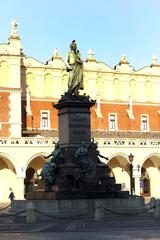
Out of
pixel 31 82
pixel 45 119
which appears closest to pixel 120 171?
pixel 45 119

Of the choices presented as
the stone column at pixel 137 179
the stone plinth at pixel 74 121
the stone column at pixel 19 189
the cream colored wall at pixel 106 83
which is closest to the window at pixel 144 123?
the cream colored wall at pixel 106 83

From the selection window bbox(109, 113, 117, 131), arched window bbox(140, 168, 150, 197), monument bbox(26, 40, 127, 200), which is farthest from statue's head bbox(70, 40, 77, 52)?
window bbox(109, 113, 117, 131)

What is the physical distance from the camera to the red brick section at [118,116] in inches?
2267

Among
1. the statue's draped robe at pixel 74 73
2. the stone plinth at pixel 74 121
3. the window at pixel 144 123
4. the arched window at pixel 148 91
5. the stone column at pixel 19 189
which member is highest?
the arched window at pixel 148 91

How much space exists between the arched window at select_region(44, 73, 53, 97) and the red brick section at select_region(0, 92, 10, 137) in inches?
253

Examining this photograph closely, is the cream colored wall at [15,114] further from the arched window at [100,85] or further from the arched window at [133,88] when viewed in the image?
the arched window at [133,88]

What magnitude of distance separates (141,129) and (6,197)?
20155mm

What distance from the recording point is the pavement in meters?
15.7

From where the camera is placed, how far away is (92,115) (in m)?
60.0

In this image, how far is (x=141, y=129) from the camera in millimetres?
62719

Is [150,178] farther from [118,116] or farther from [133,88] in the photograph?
[133,88]

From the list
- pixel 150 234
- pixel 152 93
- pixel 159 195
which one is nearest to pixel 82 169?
pixel 150 234

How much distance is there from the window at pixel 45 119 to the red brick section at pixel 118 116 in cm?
37

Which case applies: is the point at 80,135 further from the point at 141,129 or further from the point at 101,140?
the point at 141,129
